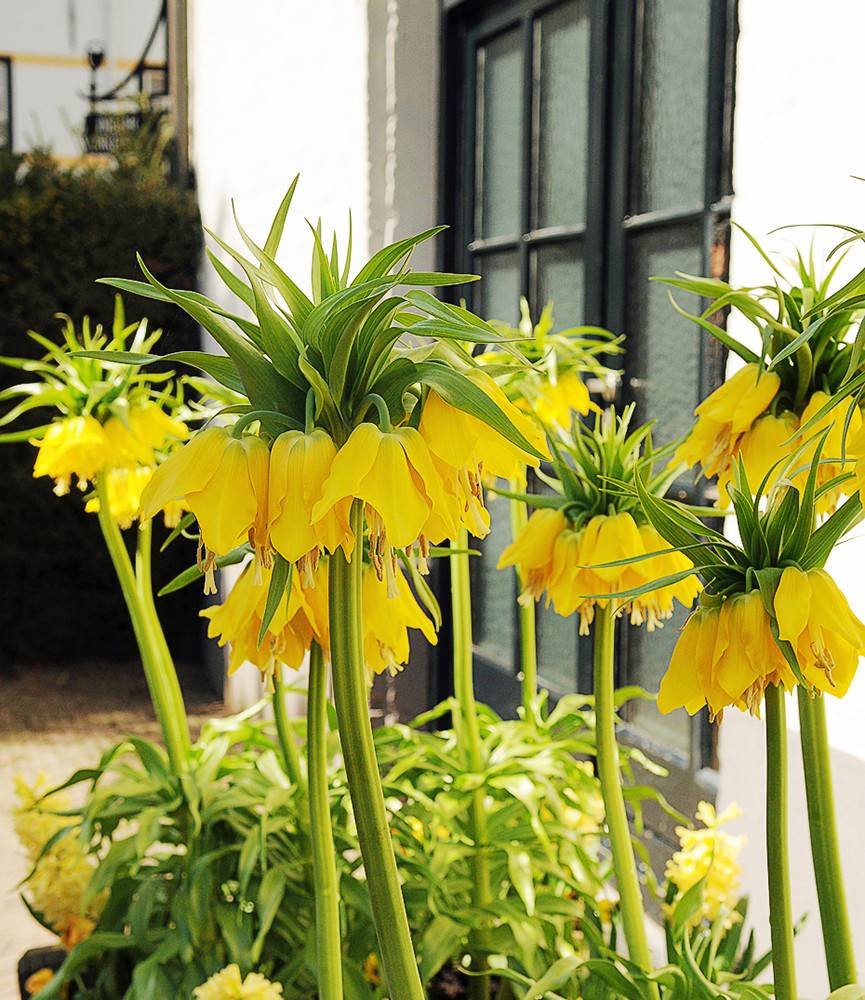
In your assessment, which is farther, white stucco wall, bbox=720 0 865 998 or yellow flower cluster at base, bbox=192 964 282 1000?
white stucco wall, bbox=720 0 865 998

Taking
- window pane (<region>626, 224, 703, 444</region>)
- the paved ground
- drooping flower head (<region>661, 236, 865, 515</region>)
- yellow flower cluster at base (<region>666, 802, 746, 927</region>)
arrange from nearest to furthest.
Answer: drooping flower head (<region>661, 236, 865, 515</region>) → yellow flower cluster at base (<region>666, 802, 746, 927</region>) → window pane (<region>626, 224, 703, 444</region>) → the paved ground

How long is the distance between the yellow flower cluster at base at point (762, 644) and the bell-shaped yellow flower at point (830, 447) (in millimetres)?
72

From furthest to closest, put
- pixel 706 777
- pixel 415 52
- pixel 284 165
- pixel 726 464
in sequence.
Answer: pixel 284 165 < pixel 415 52 < pixel 706 777 < pixel 726 464

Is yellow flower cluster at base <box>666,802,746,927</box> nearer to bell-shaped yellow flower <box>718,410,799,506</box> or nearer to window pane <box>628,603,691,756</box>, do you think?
bell-shaped yellow flower <box>718,410,799,506</box>

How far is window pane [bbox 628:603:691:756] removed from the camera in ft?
7.50

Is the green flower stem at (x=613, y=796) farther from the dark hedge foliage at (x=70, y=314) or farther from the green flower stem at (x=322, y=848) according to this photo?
the dark hedge foliage at (x=70, y=314)

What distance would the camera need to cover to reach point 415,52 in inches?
134

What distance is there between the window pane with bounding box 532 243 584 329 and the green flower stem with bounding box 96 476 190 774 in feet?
4.95

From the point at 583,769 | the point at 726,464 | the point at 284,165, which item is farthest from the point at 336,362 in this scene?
the point at 284,165

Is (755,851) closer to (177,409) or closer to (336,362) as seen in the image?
(177,409)

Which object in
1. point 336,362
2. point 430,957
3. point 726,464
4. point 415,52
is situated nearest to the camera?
point 336,362

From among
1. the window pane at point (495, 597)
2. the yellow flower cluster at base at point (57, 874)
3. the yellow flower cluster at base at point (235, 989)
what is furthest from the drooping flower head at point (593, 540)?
the window pane at point (495, 597)

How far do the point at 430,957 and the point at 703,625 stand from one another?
2.63ft

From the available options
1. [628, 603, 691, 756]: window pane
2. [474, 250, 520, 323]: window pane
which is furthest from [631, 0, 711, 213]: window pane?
[628, 603, 691, 756]: window pane
